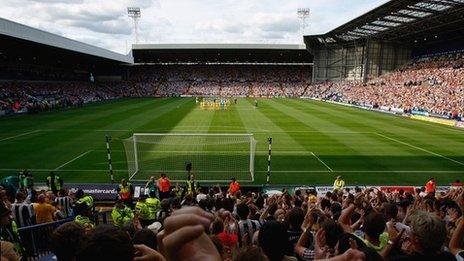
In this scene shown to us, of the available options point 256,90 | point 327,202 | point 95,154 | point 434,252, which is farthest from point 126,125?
point 256,90

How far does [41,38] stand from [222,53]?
4837 cm

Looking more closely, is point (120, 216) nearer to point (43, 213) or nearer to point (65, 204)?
point (43, 213)

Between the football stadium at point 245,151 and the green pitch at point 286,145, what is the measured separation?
0.18m

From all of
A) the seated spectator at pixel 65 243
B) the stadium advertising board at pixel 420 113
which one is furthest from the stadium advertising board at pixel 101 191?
the stadium advertising board at pixel 420 113

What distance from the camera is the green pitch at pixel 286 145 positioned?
19.3 meters

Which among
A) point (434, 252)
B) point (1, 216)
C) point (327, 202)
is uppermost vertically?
point (434, 252)

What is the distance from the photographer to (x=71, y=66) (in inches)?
2879

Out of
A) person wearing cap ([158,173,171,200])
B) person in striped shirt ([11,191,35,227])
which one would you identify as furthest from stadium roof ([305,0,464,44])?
person in striped shirt ([11,191,35,227])

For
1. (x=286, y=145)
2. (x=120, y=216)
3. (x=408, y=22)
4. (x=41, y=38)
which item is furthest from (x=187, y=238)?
(x=408, y=22)

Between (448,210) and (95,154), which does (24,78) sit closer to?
(95,154)

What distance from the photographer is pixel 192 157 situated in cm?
2197

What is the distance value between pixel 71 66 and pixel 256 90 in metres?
39.8

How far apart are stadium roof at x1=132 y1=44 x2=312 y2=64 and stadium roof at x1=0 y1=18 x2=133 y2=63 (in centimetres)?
1806

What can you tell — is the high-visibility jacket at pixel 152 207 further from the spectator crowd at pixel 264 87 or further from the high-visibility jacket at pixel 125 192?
the spectator crowd at pixel 264 87
